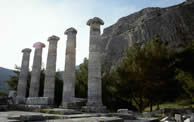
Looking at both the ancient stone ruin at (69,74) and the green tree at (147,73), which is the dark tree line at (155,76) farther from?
the ancient stone ruin at (69,74)

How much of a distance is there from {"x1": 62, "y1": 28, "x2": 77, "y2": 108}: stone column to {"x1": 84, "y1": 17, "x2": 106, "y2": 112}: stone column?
9.44ft

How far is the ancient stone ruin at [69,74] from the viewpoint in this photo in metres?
14.1

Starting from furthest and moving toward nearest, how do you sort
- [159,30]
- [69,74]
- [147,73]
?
1. [159,30]
2. [147,73]
3. [69,74]

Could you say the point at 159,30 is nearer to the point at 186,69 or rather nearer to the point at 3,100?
the point at 186,69

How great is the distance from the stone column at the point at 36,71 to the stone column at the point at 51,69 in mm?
2682

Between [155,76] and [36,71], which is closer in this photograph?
[155,76]

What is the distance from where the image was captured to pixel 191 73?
818 inches

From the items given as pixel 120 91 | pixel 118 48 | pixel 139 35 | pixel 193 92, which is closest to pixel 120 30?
pixel 118 48

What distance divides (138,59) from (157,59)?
2316mm

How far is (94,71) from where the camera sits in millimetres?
14570

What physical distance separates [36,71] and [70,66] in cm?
650

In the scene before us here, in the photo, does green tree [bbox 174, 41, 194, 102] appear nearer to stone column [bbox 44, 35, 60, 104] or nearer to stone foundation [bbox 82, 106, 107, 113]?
stone foundation [bbox 82, 106, 107, 113]

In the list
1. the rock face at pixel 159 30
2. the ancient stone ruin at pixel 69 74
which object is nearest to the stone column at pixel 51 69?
the ancient stone ruin at pixel 69 74

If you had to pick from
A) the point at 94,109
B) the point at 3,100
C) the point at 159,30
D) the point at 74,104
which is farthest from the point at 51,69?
the point at 159,30
